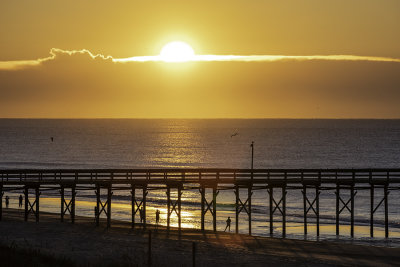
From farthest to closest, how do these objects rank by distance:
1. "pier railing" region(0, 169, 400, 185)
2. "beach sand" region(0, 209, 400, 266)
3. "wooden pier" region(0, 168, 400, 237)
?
"wooden pier" region(0, 168, 400, 237), "pier railing" region(0, 169, 400, 185), "beach sand" region(0, 209, 400, 266)

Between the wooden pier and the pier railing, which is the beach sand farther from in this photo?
the pier railing

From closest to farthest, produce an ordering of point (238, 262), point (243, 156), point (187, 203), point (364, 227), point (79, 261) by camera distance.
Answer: point (79, 261) → point (238, 262) → point (364, 227) → point (187, 203) → point (243, 156)

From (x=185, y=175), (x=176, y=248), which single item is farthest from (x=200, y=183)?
(x=176, y=248)

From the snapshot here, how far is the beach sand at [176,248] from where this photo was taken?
34062 mm

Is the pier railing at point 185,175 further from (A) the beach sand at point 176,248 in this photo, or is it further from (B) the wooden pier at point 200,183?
(A) the beach sand at point 176,248

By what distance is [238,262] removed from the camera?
114ft

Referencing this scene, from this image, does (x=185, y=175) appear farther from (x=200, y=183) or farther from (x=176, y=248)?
(x=176, y=248)

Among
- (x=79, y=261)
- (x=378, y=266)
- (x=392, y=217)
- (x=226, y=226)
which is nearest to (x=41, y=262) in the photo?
(x=79, y=261)

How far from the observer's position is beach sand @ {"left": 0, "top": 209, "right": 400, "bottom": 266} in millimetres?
34062

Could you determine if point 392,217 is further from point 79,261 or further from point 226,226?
point 79,261

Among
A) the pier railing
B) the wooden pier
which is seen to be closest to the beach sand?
the wooden pier

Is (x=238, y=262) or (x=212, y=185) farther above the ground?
(x=212, y=185)

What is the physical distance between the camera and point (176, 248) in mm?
38281

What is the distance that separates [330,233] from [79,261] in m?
28.3
